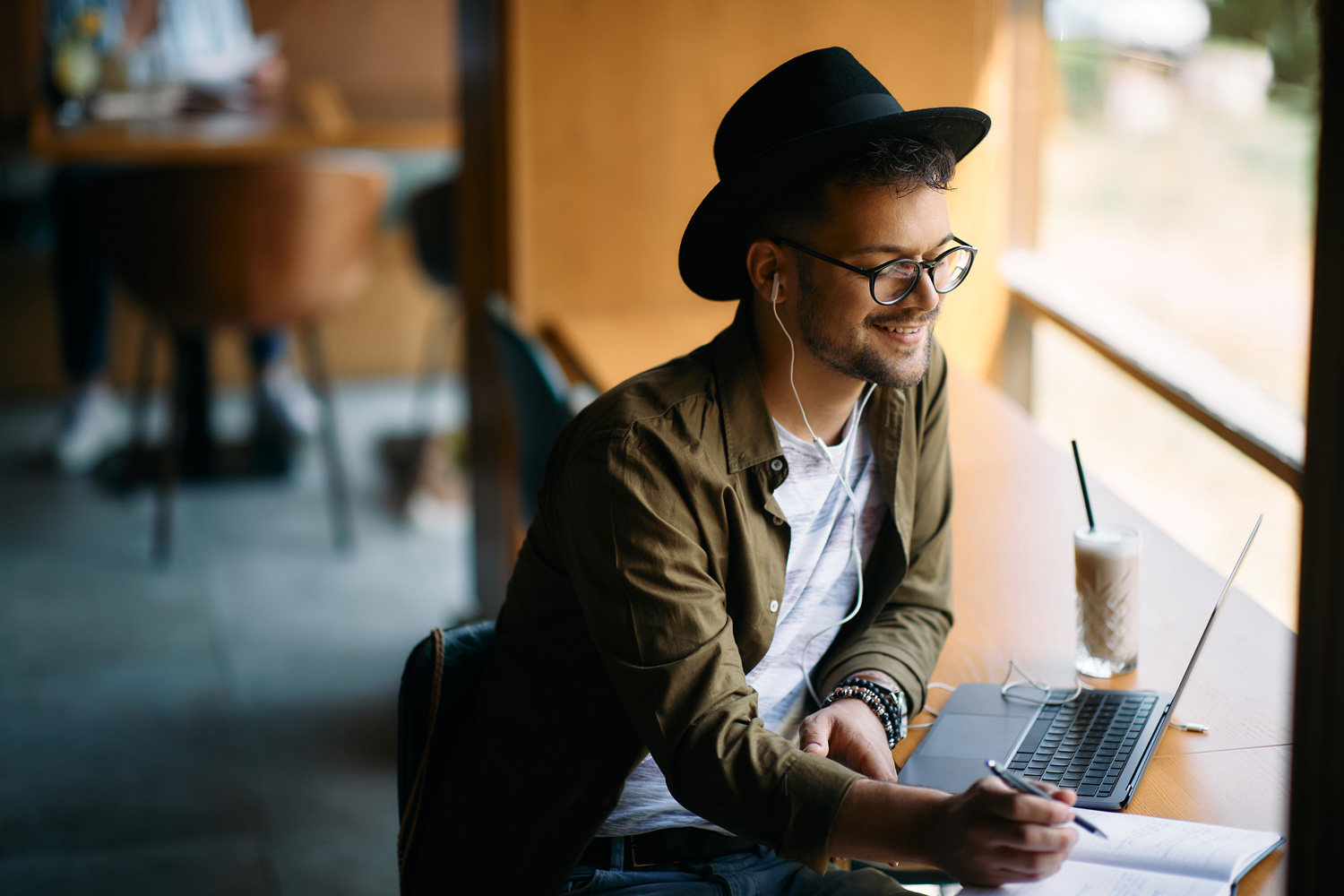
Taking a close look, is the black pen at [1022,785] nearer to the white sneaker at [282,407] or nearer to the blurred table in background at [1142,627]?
the blurred table in background at [1142,627]

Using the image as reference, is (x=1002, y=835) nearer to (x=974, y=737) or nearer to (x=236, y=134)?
(x=974, y=737)

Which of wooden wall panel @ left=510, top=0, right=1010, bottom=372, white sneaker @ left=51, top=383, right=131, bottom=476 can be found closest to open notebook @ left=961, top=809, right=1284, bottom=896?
wooden wall panel @ left=510, top=0, right=1010, bottom=372

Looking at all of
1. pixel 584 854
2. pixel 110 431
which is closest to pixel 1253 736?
pixel 584 854

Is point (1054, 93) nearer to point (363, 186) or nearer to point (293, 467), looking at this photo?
point (363, 186)

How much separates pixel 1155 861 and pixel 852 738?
268 millimetres

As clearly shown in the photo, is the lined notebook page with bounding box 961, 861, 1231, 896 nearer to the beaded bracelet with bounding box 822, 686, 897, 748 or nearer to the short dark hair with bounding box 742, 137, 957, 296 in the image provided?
the beaded bracelet with bounding box 822, 686, 897, 748

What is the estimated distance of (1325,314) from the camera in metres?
0.62

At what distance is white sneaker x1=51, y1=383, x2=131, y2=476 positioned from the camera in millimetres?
4270

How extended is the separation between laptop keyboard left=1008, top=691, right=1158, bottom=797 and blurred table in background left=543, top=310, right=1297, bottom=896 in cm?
3

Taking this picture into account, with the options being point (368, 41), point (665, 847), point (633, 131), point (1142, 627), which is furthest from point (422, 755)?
point (368, 41)

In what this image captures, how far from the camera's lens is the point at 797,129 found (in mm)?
1104

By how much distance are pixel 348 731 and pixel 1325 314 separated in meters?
2.35

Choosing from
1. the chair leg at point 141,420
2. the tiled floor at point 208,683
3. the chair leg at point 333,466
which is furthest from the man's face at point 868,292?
the chair leg at point 141,420

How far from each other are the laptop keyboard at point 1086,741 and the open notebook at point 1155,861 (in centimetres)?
Result: 8
